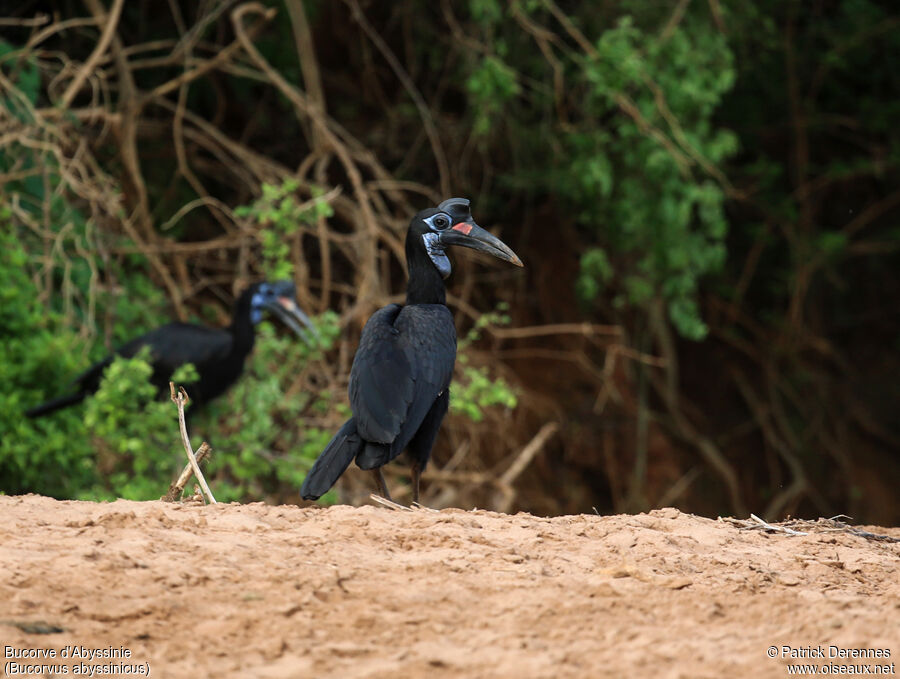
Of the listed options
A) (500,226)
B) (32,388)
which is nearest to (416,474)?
(32,388)

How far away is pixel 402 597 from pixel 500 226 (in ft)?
24.5

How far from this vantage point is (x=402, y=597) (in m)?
2.90

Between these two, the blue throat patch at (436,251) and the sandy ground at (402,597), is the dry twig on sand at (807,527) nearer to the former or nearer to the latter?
the sandy ground at (402,597)

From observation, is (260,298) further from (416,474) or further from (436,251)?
(416,474)

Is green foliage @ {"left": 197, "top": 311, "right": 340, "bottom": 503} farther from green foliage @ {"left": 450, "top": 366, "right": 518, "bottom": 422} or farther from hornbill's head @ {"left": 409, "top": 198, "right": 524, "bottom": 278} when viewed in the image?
hornbill's head @ {"left": 409, "top": 198, "right": 524, "bottom": 278}

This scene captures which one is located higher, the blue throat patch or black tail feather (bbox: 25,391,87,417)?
the blue throat patch

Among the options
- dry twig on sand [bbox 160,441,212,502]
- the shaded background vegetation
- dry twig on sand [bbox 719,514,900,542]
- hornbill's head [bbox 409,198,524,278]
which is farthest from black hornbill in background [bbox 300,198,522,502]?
the shaded background vegetation

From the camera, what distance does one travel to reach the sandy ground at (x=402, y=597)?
2568 mm

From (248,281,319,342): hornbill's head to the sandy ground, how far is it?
137 inches

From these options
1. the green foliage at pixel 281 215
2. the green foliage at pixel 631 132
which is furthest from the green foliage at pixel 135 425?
the green foliage at pixel 631 132

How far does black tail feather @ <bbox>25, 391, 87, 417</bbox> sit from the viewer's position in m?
6.68

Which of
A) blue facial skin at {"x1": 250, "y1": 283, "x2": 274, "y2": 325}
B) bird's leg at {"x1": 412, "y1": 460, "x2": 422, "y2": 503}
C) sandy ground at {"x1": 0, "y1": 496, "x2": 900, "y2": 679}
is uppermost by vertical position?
sandy ground at {"x1": 0, "y1": 496, "x2": 900, "y2": 679}

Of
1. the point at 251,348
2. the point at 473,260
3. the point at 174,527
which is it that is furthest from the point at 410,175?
the point at 174,527

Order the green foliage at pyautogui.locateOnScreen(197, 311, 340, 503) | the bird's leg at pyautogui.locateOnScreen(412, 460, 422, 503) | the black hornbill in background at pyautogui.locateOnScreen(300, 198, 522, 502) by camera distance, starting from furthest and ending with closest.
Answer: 1. the green foliage at pyautogui.locateOnScreen(197, 311, 340, 503)
2. the bird's leg at pyautogui.locateOnScreen(412, 460, 422, 503)
3. the black hornbill in background at pyautogui.locateOnScreen(300, 198, 522, 502)
